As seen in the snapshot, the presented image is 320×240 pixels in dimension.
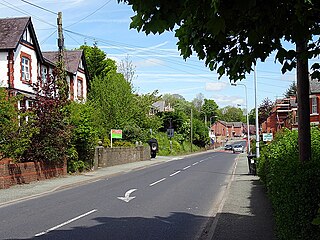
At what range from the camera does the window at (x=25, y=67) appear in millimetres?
33875

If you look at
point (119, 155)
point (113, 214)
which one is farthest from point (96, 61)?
point (113, 214)

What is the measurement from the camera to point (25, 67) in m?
34.5

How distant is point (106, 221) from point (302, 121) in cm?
624

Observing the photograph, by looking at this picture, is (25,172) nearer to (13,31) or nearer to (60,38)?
(60,38)

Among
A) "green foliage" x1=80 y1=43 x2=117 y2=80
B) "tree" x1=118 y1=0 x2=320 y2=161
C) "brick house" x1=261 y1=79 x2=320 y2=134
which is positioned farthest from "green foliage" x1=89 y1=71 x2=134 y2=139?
"tree" x1=118 y1=0 x2=320 y2=161

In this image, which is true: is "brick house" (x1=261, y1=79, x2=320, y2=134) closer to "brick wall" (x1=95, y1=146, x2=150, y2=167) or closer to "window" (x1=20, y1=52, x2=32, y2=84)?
"brick wall" (x1=95, y1=146, x2=150, y2=167)

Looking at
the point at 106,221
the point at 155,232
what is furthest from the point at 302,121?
the point at 106,221

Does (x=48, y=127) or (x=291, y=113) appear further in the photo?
(x=291, y=113)

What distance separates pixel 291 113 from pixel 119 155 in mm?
19633

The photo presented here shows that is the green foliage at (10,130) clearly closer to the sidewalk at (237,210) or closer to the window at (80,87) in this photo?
the sidewalk at (237,210)

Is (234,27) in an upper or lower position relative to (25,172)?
upper

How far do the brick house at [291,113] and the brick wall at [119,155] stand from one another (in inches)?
574

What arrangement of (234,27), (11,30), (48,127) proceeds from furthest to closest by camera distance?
(11,30), (48,127), (234,27)

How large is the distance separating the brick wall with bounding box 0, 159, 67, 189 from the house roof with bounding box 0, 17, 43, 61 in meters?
10.2
